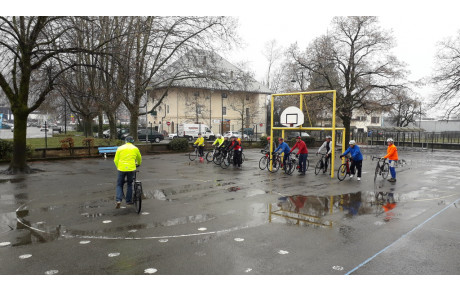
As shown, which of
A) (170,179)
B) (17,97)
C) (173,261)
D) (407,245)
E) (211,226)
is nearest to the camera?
(173,261)

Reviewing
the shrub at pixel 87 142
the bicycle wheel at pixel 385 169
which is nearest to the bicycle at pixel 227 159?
the bicycle wheel at pixel 385 169

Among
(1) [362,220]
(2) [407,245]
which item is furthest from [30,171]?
(2) [407,245]

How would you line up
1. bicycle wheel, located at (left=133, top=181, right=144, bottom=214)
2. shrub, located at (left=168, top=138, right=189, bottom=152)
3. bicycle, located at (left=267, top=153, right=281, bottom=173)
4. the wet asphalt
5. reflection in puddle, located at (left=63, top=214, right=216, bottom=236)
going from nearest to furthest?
the wet asphalt, reflection in puddle, located at (left=63, top=214, right=216, bottom=236), bicycle wheel, located at (left=133, top=181, right=144, bottom=214), bicycle, located at (left=267, top=153, right=281, bottom=173), shrub, located at (left=168, top=138, right=189, bottom=152)

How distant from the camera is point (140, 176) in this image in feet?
49.5

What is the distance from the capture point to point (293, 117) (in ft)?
56.4

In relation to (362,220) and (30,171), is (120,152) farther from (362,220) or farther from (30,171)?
(30,171)

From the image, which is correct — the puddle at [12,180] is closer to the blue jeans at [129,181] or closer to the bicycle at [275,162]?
the blue jeans at [129,181]

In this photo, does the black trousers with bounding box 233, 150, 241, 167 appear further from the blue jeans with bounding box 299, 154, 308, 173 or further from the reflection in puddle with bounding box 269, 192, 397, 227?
the reflection in puddle with bounding box 269, 192, 397, 227

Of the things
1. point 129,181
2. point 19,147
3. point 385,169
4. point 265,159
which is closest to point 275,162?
point 265,159

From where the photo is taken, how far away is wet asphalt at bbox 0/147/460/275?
5.49m

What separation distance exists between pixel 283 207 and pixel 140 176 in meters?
7.64

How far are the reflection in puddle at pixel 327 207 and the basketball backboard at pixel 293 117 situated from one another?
616cm

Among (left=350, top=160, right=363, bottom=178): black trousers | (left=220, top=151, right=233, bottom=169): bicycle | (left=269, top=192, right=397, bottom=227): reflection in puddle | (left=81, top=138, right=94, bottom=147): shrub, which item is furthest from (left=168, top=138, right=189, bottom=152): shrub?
(left=269, top=192, right=397, bottom=227): reflection in puddle

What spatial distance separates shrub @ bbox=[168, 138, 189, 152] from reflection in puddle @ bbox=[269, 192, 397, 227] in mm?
18141
